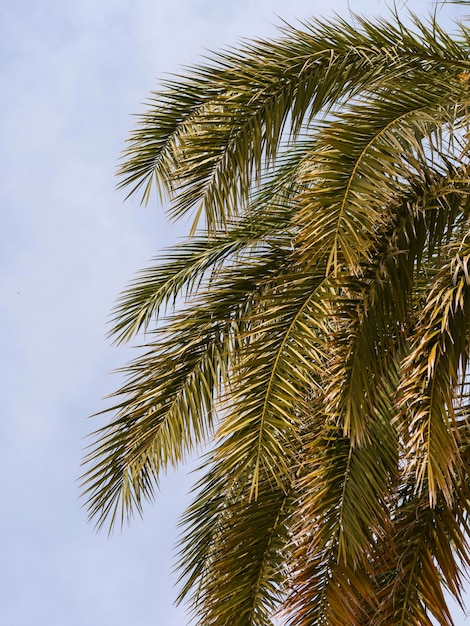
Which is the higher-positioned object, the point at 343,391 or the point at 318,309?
the point at 318,309

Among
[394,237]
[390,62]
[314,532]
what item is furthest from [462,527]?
[390,62]

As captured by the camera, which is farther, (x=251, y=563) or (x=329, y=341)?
(x=251, y=563)

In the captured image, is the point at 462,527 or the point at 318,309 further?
the point at 462,527

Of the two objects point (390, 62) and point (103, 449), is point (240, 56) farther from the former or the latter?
point (103, 449)

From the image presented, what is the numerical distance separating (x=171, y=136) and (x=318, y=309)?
1626 mm

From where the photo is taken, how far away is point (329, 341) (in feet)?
17.1

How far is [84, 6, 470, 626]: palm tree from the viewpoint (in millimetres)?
4859

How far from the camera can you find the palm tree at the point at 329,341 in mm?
4859

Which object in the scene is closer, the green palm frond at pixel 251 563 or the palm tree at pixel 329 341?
the palm tree at pixel 329 341

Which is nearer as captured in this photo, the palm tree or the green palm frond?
the palm tree

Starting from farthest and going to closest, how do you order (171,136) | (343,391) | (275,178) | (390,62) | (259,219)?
1. (275,178)
2. (259,219)
3. (171,136)
4. (390,62)
5. (343,391)

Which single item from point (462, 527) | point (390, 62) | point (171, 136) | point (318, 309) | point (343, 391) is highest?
point (171, 136)

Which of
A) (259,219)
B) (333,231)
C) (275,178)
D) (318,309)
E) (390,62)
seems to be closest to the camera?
(333,231)

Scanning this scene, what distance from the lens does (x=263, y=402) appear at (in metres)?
5.19
